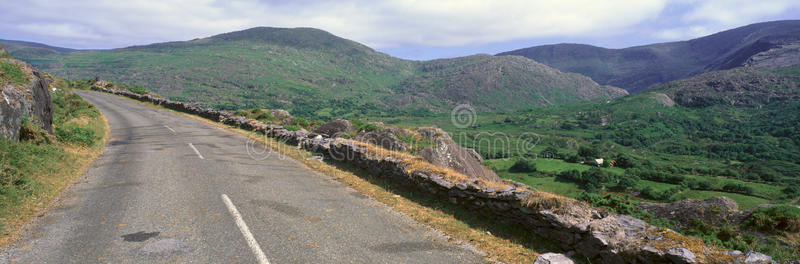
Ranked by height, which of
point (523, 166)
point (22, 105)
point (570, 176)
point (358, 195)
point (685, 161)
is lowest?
point (685, 161)

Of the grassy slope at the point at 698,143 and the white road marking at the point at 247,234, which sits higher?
the white road marking at the point at 247,234

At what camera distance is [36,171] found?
11188 millimetres

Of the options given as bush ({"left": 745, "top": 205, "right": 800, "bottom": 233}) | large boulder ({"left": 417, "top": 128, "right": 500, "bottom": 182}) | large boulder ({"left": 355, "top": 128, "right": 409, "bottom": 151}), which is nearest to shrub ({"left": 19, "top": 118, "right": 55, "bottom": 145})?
large boulder ({"left": 355, "top": 128, "right": 409, "bottom": 151})

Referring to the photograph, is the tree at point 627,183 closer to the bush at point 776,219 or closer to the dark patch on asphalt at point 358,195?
the bush at point 776,219

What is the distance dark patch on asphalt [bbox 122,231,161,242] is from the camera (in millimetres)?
6926

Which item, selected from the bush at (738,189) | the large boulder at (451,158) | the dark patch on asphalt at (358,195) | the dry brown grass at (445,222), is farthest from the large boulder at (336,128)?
the bush at (738,189)

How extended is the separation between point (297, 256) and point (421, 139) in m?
15.4

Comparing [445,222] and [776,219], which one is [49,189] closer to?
[445,222]

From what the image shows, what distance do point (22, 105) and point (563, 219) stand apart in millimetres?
20459

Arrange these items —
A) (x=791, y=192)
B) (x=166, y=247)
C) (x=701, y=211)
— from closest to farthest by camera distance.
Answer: (x=166, y=247) → (x=701, y=211) → (x=791, y=192)

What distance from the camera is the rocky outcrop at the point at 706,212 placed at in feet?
32.9

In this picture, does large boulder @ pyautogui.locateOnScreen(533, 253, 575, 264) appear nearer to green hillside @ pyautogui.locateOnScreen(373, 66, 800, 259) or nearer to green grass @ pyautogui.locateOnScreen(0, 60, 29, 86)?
green hillside @ pyautogui.locateOnScreen(373, 66, 800, 259)

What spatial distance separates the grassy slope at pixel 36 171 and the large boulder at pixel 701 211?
16.8m

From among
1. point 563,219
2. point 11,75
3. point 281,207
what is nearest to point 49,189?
point 281,207
